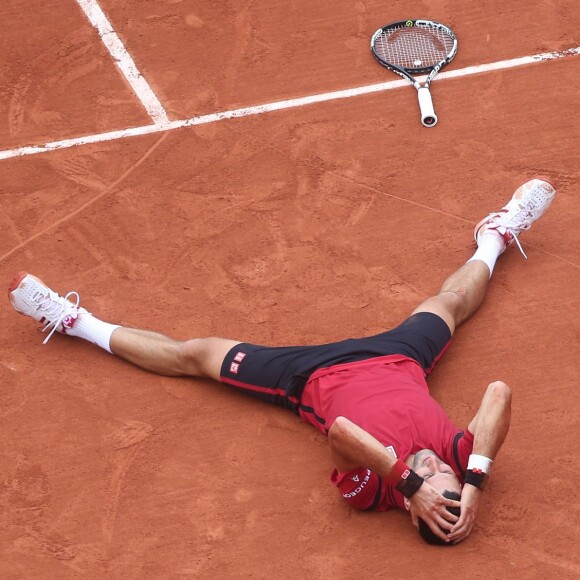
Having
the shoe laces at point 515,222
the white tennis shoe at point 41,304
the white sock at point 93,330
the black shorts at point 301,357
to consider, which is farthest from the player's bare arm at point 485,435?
the white tennis shoe at point 41,304

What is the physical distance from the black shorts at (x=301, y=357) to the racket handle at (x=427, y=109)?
2.45 meters

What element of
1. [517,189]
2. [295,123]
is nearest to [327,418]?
[517,189]

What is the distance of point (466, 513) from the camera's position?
7117 mm

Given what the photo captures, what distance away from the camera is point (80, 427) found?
8062mm

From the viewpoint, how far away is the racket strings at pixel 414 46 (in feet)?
34.9

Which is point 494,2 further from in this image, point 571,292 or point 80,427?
point 80,427

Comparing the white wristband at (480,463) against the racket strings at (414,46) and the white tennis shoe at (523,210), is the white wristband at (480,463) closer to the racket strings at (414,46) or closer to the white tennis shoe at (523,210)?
the white tennis shoe at (523,210)

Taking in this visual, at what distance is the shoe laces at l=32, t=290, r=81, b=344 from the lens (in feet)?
28.2

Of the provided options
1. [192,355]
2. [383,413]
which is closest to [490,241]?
[383,413]

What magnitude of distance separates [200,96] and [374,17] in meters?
1.89

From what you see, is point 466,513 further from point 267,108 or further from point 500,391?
point 267,108

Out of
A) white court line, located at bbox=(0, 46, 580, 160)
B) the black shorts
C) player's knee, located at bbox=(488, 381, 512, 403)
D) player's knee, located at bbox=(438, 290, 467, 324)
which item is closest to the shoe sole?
player's knee, located at bbox=(438, 290, 467, 324)

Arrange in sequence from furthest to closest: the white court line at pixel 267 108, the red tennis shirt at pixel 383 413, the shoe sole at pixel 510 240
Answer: the white court line at pixel 267 108
the shoe sole at pixel 510 240
the red tennis shirt at pixel 383 413

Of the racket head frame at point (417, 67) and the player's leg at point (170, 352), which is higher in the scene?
the racket head frame at point (417, 67)
